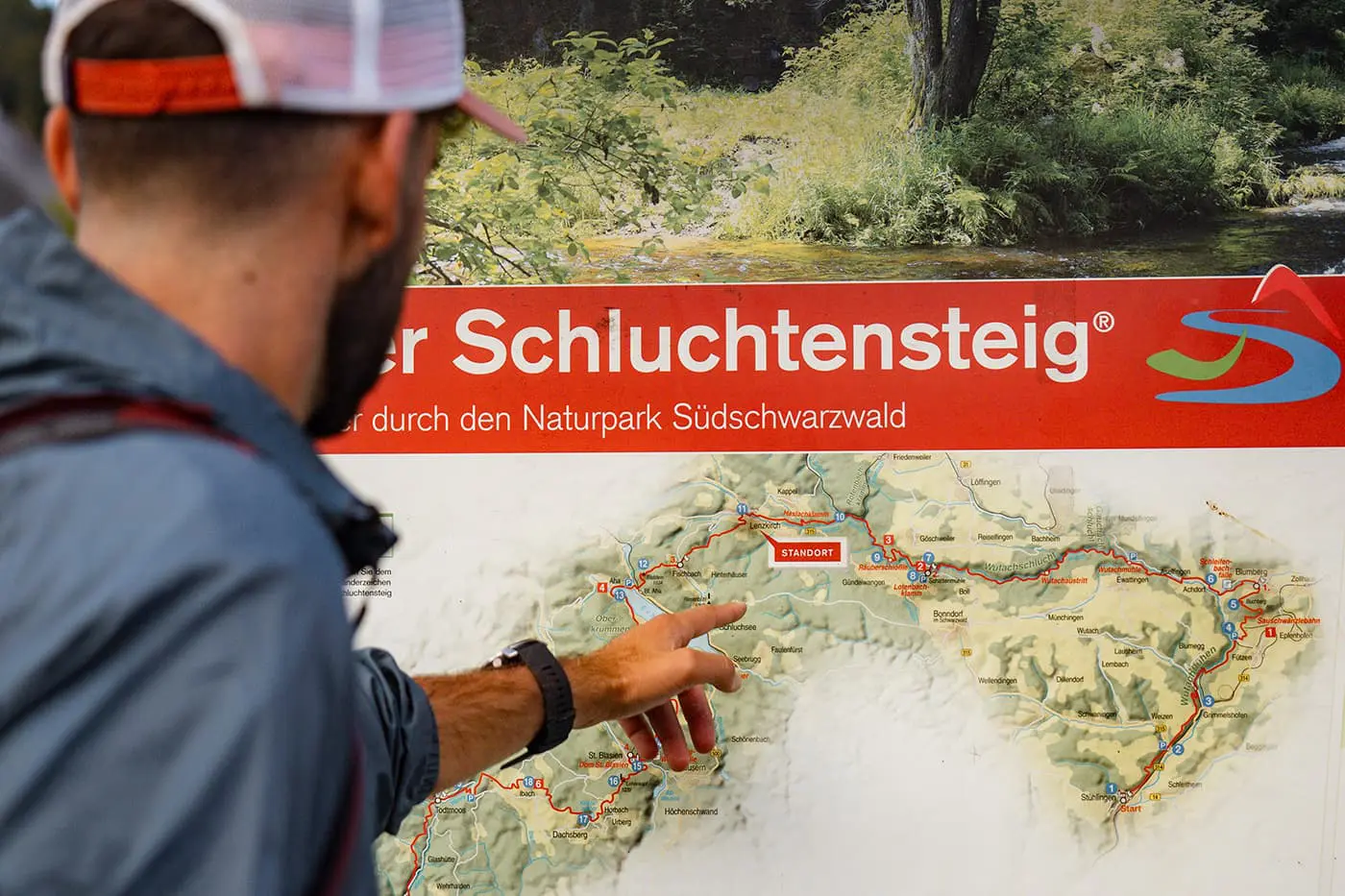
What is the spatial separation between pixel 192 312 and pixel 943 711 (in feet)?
6.04

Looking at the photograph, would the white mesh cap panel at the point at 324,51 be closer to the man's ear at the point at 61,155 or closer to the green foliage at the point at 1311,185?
the man's ear at the point at 61,155

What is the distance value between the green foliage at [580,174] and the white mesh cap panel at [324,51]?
1569mm

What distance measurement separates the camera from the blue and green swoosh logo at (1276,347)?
7.63 feet

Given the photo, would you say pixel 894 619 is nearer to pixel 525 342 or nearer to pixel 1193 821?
pixel 1193 821

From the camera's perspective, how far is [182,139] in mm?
829

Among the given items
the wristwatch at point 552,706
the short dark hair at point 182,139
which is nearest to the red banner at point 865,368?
the wristwatch at point 552,706

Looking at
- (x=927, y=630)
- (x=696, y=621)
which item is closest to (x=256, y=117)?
(x=696, y=621)

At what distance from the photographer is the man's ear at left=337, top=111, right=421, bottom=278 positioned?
0.87 meters

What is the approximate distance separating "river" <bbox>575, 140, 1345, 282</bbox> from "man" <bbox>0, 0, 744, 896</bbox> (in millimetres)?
1411

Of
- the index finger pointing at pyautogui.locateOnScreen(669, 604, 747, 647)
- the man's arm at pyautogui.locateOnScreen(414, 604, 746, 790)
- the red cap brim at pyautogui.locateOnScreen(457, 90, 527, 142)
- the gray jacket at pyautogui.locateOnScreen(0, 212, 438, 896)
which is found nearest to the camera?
the gray jacket at pyautogui.locateOnScreen(0, 212, 438, 896)

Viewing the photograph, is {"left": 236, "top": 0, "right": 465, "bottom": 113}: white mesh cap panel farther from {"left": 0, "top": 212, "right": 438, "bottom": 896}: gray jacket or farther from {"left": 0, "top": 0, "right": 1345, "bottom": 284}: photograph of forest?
{"left": 0, "top": 0, "right": 1345, "bottom": 284}: photograph of forest

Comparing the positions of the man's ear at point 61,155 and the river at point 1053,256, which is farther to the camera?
the river at point 1053,256

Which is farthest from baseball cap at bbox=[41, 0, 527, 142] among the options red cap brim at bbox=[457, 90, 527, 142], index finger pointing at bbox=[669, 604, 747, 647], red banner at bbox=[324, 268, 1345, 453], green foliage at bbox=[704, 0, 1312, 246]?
green foliage at bbox=[704, 0, 1312, 246]

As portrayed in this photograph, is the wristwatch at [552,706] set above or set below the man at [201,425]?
below
